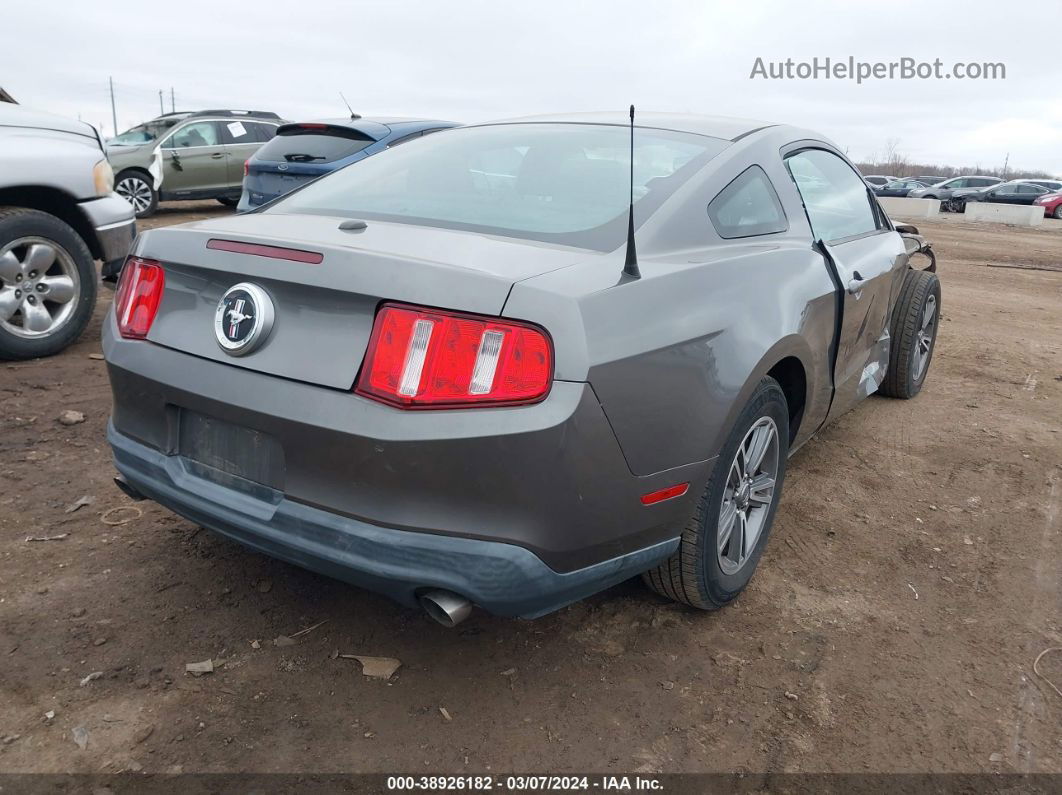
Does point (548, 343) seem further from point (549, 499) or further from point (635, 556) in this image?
point (635, 556)

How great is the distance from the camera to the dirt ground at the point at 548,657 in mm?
2061

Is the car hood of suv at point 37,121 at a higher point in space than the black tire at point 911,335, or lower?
higher

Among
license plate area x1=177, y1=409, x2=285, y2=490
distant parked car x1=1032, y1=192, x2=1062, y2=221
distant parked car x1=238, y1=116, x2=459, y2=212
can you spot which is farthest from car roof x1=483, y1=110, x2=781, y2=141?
distant parked car x1=1032, y1=192, x2=1062, y2=221

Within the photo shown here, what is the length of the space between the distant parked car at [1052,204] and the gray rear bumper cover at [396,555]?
33337 millimetres

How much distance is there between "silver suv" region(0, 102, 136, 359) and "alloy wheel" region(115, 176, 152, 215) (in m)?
8.58

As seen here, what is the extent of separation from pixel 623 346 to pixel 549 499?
0.39 m

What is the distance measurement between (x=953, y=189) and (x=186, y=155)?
107ft

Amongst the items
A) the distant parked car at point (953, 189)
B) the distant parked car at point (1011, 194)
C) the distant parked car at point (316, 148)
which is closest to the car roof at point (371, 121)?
the distant parked car at point (316, 148)

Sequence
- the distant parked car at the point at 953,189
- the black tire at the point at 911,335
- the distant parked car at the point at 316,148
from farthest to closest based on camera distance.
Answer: the distant parked car at the point at 953,189 → the distant parked car at the point at 316,148 → the black tire at the point at 911,335

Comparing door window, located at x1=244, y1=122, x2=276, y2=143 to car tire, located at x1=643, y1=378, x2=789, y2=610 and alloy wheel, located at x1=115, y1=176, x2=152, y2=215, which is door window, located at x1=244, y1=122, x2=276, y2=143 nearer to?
alloy wheel, located at x1=115, y1=176, x2=152, y2=215

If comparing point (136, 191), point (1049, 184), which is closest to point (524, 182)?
point (136, 191)

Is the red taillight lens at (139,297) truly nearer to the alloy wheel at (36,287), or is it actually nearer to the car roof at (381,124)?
the alloy wheel at (36,287)

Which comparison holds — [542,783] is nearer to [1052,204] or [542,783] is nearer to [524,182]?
[524,182]

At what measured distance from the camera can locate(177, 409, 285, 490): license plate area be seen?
2.05 metres
